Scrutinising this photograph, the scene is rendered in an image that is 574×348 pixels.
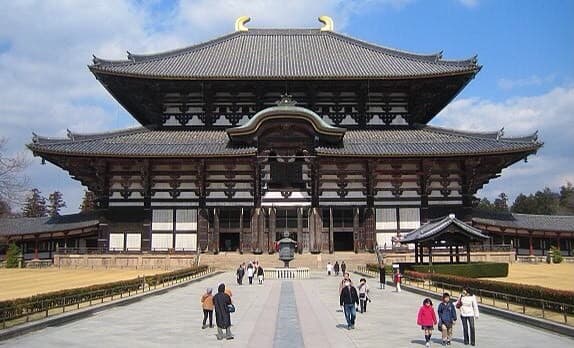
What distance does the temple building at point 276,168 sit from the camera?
168 ft

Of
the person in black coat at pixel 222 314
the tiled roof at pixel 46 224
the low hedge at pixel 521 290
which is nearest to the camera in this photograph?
the person in black coat at pixel 222 314

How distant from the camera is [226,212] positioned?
2090 inches

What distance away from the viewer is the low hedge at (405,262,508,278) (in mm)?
34062

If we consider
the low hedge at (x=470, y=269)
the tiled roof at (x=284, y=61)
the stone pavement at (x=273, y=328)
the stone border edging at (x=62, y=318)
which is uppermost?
the tiled roof at (x=284, y=61)

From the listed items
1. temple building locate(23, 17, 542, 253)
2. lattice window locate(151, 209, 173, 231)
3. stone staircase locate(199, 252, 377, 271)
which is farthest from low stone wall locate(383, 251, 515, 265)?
lattice window locate(151, 209, 173, 231)

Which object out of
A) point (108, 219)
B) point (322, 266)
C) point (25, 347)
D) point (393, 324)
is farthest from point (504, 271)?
point (108, 219)

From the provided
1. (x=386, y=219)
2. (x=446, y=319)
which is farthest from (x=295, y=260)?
(x=446, y=319)

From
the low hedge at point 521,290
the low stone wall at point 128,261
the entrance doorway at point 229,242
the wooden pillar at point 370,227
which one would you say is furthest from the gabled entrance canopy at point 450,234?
the entrance doorway at point 229,242

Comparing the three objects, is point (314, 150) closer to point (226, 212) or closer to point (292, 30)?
point (226, 212)

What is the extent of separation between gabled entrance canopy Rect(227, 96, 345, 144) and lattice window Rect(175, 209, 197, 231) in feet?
26.0

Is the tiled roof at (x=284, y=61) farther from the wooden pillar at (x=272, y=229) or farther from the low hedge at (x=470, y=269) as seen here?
the low hedge at (x=470, y=269)

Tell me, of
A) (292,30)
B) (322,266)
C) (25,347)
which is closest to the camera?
(25,347)

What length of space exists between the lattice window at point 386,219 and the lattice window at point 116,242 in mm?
23361

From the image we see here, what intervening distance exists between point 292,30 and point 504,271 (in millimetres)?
44383
